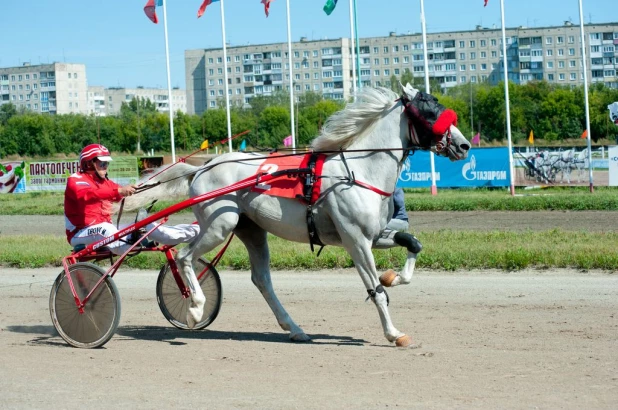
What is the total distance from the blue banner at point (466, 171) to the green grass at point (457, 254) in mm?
14323

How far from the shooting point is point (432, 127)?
7254 millimetres

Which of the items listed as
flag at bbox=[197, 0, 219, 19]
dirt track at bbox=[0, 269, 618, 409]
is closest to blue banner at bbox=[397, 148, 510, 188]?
flag at bbox=[197, 0, 219, 19]

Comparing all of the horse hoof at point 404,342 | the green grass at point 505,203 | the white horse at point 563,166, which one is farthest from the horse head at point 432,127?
the white horse at point 563,166

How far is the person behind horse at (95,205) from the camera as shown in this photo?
25.3 ft

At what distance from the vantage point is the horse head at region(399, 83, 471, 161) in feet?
23.9

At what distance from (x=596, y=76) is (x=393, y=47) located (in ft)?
82.4

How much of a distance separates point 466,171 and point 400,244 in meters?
22.5

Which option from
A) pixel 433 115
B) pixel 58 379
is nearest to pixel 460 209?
pixel 433 115

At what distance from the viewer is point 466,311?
8.70 metres

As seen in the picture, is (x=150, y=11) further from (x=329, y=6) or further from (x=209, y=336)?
(x=209, y=336)

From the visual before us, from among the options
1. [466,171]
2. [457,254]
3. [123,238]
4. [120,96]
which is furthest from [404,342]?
[120,96]

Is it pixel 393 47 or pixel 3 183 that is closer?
pixel 3 183

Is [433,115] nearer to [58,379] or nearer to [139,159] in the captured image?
[58,379]

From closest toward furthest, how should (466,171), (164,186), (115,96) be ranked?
1. (164,186)
2. (466,171)
3. (115,96)
